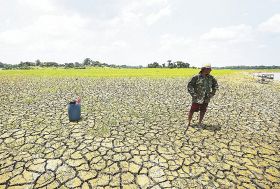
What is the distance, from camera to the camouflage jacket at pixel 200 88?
661cm

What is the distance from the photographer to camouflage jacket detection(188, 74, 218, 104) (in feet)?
21.7

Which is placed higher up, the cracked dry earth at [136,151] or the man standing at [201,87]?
the man standing at [201,87]

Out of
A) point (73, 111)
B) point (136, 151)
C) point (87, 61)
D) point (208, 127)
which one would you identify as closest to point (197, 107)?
point (208, 127)

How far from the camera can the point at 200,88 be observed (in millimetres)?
6637

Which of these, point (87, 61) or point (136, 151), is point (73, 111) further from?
point (87, 61)

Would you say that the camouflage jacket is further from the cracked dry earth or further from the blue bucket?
the blue bucket

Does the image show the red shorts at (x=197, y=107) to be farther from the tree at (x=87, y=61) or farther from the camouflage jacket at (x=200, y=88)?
the tree at (x=87, y=61)

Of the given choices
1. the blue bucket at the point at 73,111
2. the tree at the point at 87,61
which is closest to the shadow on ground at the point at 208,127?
the blue bucket at the point at 73,111

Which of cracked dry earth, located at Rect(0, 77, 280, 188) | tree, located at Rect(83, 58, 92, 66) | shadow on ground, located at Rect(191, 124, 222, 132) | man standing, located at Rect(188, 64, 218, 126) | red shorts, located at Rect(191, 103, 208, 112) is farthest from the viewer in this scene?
tree, located at Rect(83, 58, 92, 66)

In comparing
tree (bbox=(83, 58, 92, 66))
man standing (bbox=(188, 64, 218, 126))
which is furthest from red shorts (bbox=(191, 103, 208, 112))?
tree (bbox=(83, 58, 92, 66))

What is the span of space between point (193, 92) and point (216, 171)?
279 cm

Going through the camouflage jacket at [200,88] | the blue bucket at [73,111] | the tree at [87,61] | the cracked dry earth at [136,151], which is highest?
the tree at [87,61]

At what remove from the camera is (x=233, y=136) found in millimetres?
6488

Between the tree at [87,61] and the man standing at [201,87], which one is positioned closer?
the man standing at [201,87]
